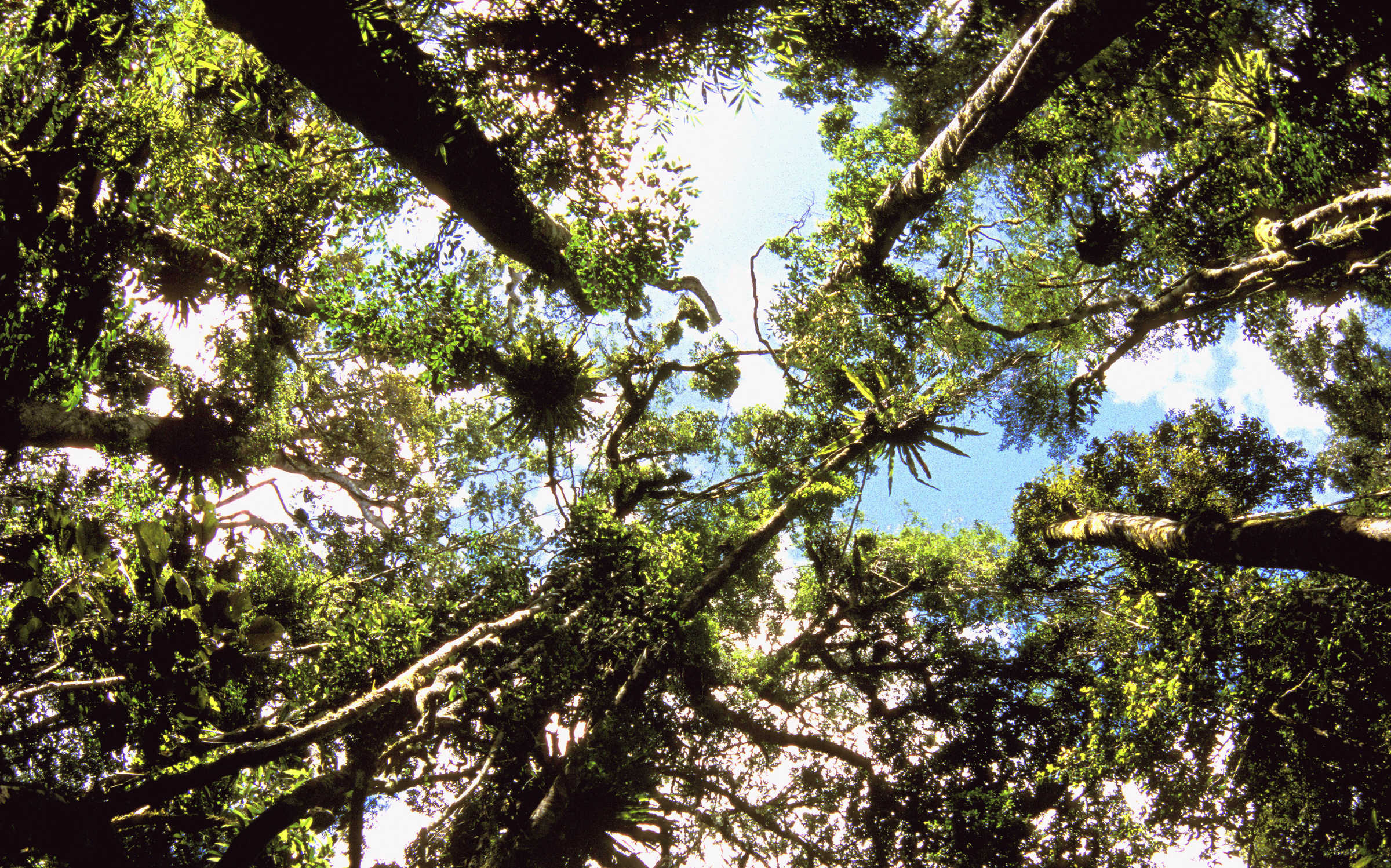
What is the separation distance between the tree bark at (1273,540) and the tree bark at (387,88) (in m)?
9.05

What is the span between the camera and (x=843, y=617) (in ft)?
38.1

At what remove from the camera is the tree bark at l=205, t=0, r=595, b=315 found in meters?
5.08

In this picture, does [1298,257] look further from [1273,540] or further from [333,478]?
[333,478]

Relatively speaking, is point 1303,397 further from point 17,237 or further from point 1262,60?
point 17,237

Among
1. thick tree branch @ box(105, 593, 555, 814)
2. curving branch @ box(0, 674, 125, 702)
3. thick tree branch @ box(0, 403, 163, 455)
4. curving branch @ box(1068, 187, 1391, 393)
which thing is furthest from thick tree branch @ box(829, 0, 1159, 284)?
thick tree branch @ box(0, 403, 163, 455)

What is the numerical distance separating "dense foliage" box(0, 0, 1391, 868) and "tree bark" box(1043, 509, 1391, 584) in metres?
0.05

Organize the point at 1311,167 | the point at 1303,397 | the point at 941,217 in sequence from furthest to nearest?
the point at 1303,397 → the point at 941,217 → the point at 1311,167

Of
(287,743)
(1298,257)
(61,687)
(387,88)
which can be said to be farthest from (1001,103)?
(61,687)

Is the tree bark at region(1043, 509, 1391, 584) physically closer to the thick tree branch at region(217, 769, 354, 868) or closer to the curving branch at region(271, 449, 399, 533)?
the thick tree branch at region(217, 769, 354, 868)

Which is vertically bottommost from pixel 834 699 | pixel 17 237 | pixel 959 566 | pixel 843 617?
pixel 17 237

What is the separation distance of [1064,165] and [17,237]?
13.4m

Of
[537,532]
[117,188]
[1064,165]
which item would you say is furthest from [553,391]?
[1064,165]

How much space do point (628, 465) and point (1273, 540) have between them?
8960 millimetres

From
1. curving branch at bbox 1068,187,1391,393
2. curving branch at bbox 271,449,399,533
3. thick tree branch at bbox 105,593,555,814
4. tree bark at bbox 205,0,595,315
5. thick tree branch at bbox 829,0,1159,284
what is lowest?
thick tree branch at bbox 105,593,555,814
